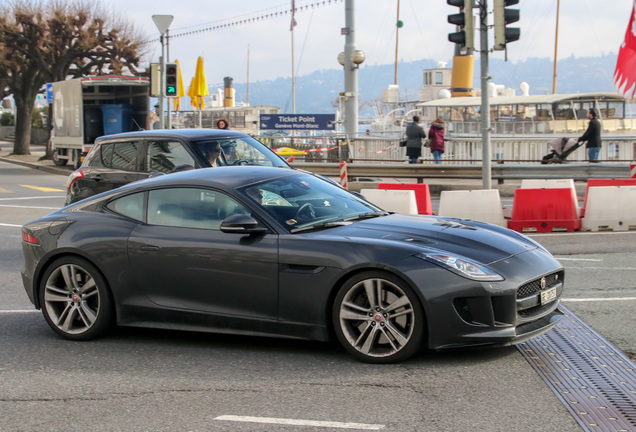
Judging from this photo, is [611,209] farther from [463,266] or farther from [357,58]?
[357,58]

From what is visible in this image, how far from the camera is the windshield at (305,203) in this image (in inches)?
234

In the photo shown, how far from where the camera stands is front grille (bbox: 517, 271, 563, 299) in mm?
5367

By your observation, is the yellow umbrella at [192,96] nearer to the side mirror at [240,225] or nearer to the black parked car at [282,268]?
the black parked car at [282,268]

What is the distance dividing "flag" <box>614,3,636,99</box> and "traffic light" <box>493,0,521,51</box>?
4646mm

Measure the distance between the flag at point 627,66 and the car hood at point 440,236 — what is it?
12.2 meters

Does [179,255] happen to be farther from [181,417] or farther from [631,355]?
[631,355]

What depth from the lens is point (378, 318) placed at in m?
5.37

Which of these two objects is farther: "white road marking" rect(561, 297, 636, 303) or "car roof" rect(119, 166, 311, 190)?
"white road marking" rect(561, 297, 636, 303)

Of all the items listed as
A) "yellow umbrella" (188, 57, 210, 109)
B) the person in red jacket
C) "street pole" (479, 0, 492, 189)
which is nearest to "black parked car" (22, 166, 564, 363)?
"street pole" (479, 0, 492, 189)

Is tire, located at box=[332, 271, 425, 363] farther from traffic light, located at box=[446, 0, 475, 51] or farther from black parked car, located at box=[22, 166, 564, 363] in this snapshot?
traffic light, located at box=[446, 0, 475, 51]

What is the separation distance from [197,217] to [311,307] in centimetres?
117

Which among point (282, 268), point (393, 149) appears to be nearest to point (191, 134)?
point (282, 268)

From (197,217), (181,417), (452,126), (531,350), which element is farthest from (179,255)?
(452,126)

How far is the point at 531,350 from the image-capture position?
18.7ft
